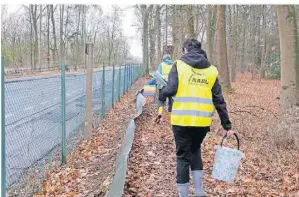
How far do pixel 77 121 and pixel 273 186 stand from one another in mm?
5076

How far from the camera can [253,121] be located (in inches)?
375

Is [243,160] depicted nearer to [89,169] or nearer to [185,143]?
[185,143]

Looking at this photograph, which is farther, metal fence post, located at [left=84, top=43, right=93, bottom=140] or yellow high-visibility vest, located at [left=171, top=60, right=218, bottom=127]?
metal fence post, located at [left=84, top=43, right=93, bottom=140]

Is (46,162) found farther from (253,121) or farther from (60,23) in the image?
(60,23)

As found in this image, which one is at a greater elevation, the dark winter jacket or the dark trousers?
the dark winter jacket

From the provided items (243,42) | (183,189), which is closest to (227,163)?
(183,189)

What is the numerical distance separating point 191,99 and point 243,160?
2708mm

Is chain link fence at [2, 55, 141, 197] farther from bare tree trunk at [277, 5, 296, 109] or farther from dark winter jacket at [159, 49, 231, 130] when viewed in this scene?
bare tree trunk at [277, 5, 296, 109]

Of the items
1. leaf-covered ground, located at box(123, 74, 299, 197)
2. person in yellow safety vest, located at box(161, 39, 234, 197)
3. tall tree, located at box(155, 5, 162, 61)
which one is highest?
tall tree, located at box(155, 5, 162, 61)

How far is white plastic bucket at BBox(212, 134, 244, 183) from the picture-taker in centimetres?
471

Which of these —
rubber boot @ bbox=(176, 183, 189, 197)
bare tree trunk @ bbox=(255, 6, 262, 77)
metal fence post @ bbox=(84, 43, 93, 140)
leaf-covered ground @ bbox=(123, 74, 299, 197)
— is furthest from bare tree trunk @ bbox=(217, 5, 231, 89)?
bare tree trunk @ bbox=(255, 6, 262, 77)

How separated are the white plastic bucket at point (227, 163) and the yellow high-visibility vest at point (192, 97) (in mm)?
496

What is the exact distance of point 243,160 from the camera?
264 inches

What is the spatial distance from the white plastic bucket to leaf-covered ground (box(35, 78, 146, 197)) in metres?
1.41
